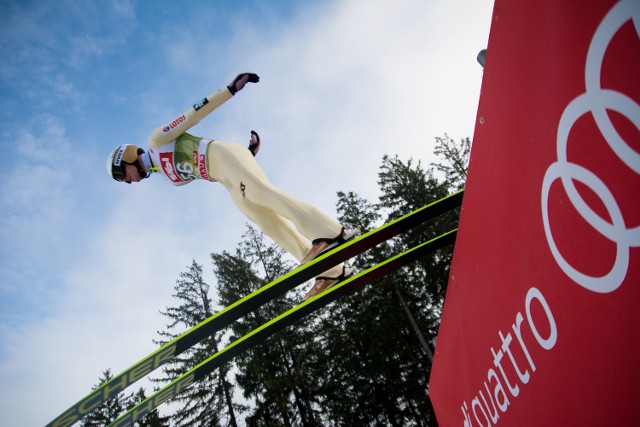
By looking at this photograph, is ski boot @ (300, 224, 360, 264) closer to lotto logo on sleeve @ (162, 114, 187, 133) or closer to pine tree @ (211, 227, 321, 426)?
lotto logo on sleeve @ (162, 114, 187, 133)

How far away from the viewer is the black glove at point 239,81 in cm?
282

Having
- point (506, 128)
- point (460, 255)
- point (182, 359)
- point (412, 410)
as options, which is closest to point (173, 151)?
point (460, 255)

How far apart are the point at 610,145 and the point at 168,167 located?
132 inches

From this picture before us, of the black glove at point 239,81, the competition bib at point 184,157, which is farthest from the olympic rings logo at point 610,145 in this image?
the competition bib at point 184,157

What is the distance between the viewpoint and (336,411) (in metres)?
15.7

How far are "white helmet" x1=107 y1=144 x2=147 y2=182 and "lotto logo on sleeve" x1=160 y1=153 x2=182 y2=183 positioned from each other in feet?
1.33

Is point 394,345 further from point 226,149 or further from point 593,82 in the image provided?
point 593,82

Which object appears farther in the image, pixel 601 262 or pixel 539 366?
pixel 539 366

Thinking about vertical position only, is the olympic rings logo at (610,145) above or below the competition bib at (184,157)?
below

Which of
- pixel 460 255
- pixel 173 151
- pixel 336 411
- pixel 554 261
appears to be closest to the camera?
pixel 554 261

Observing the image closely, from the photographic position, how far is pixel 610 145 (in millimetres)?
607

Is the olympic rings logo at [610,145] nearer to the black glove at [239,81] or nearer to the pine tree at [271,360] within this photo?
the black glove at [239,81]

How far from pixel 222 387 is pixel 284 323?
653 inches

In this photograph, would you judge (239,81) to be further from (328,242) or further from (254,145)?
(328,242)
